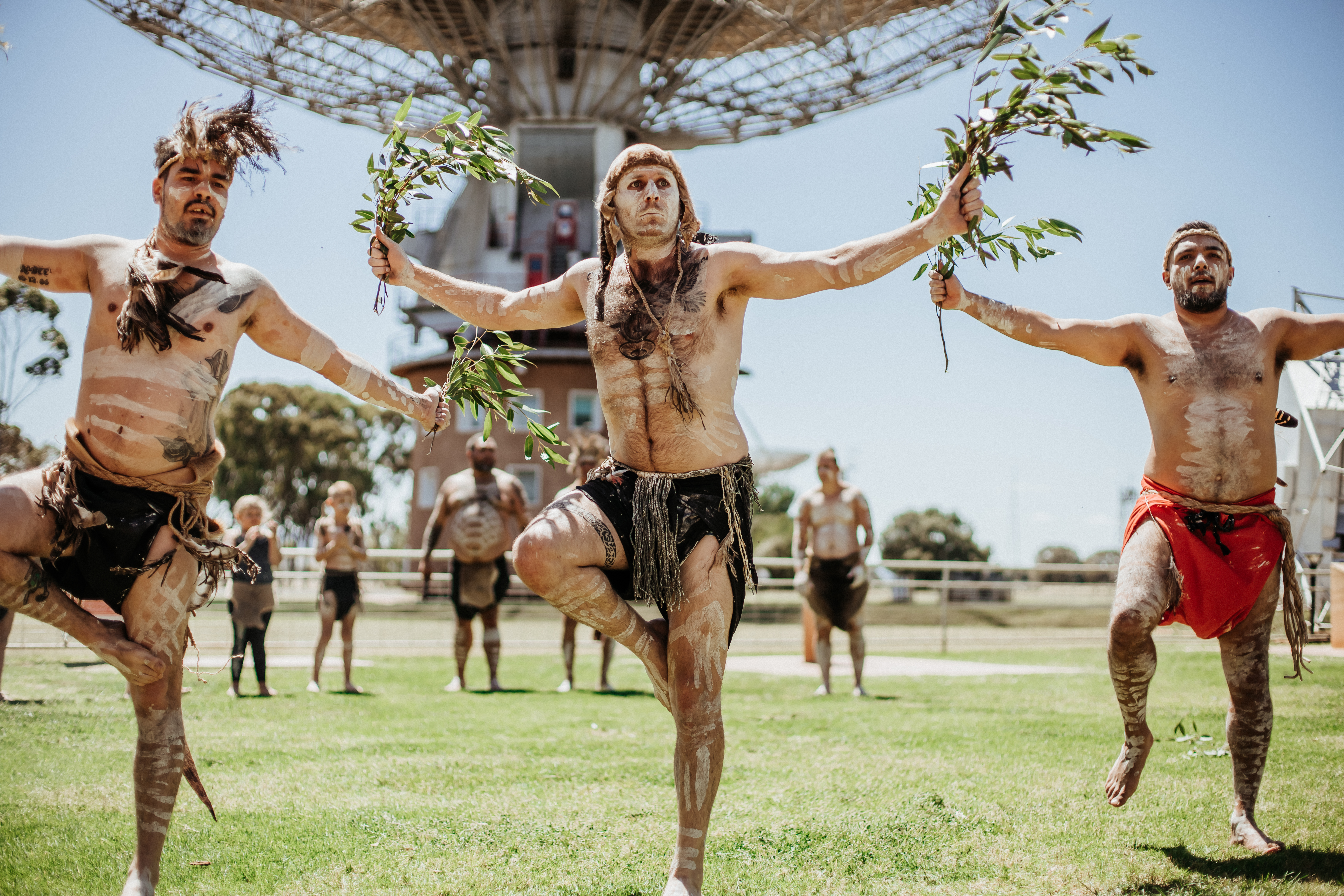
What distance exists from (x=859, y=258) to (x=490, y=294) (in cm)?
148

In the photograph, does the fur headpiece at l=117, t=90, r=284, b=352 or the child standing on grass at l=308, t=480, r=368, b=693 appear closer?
the fur headpiece at l=117, t=90, r=284, b=352

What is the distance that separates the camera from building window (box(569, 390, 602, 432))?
37.3 metres

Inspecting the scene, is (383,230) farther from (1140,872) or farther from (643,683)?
(643,683)

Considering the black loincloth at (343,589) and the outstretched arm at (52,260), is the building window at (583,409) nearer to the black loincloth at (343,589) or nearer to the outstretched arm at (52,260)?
the black loincloth at (343,589)

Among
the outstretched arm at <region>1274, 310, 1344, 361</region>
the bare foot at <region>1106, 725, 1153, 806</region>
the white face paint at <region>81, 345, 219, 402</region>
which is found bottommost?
the bare foot at <region>1106, 725, 1153, 806</region>

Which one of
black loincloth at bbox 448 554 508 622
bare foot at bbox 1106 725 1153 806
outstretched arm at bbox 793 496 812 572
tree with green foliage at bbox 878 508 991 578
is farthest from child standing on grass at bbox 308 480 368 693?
tree with green foliage at bbox 878 508 991 578

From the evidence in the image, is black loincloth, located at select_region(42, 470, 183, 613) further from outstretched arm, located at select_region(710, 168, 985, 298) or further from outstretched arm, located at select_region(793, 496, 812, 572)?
outstretched arm, located at select_region(793, 496, 812, 572)

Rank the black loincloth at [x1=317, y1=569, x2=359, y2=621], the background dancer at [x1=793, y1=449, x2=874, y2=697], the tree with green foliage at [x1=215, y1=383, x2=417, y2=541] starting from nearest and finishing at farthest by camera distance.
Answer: the background dancer at [x1=793, y1=449, x2=874, y2=697], the black loincloth at [x1=317, y1=569, x2=359, y2=621], the tree with green foliage at [x1=215, y1=383, x2=417, y2=541]

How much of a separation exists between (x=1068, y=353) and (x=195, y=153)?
350 centimetres

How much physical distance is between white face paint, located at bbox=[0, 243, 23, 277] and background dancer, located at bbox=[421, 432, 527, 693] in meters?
6.47

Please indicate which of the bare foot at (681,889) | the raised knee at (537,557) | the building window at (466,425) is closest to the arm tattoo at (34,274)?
the raised knee at (537,557)

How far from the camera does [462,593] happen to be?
1046 centimetres

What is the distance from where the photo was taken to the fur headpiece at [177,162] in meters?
3.61

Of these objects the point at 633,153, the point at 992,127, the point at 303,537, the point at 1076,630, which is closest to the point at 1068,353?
the point at 992,127
